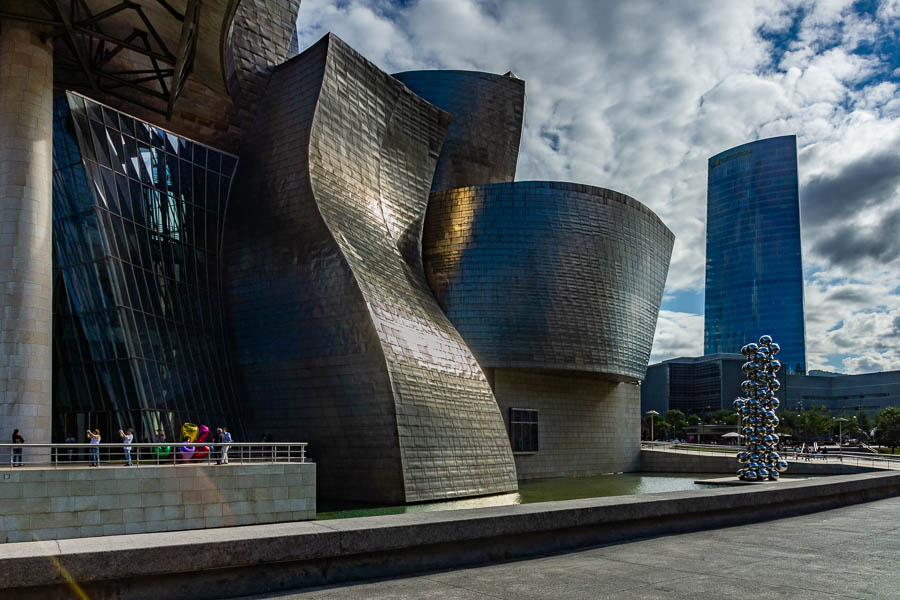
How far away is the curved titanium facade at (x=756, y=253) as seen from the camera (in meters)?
144

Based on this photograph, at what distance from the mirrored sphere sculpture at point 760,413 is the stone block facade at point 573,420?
43.7ft

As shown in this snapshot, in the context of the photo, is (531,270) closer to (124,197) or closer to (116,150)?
(124,197)

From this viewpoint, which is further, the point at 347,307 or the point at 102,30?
the point at 347,307

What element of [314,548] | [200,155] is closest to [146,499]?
[314,548]

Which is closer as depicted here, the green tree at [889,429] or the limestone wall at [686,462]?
the limestone wall at [686,462]

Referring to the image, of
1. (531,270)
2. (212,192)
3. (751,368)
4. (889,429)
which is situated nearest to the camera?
(751,368)

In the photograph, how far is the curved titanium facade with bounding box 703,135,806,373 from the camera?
5659 inches

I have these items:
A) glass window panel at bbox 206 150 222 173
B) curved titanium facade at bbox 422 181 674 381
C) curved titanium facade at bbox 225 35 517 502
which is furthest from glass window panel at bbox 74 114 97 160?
curved titanium facade at bbox 422 181 674 381

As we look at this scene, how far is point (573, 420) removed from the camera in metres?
39.9

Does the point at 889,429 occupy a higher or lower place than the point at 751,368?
lower

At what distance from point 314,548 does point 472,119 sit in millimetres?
38978

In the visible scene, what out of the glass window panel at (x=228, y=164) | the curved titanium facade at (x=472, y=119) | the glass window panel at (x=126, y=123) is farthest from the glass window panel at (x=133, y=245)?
the curved titanium facade at (x=472, y=119)

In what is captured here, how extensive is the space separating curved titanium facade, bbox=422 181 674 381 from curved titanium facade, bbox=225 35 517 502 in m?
3.30

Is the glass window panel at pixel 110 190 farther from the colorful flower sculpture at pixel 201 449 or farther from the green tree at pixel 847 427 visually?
the green tree at pixel 847 427
